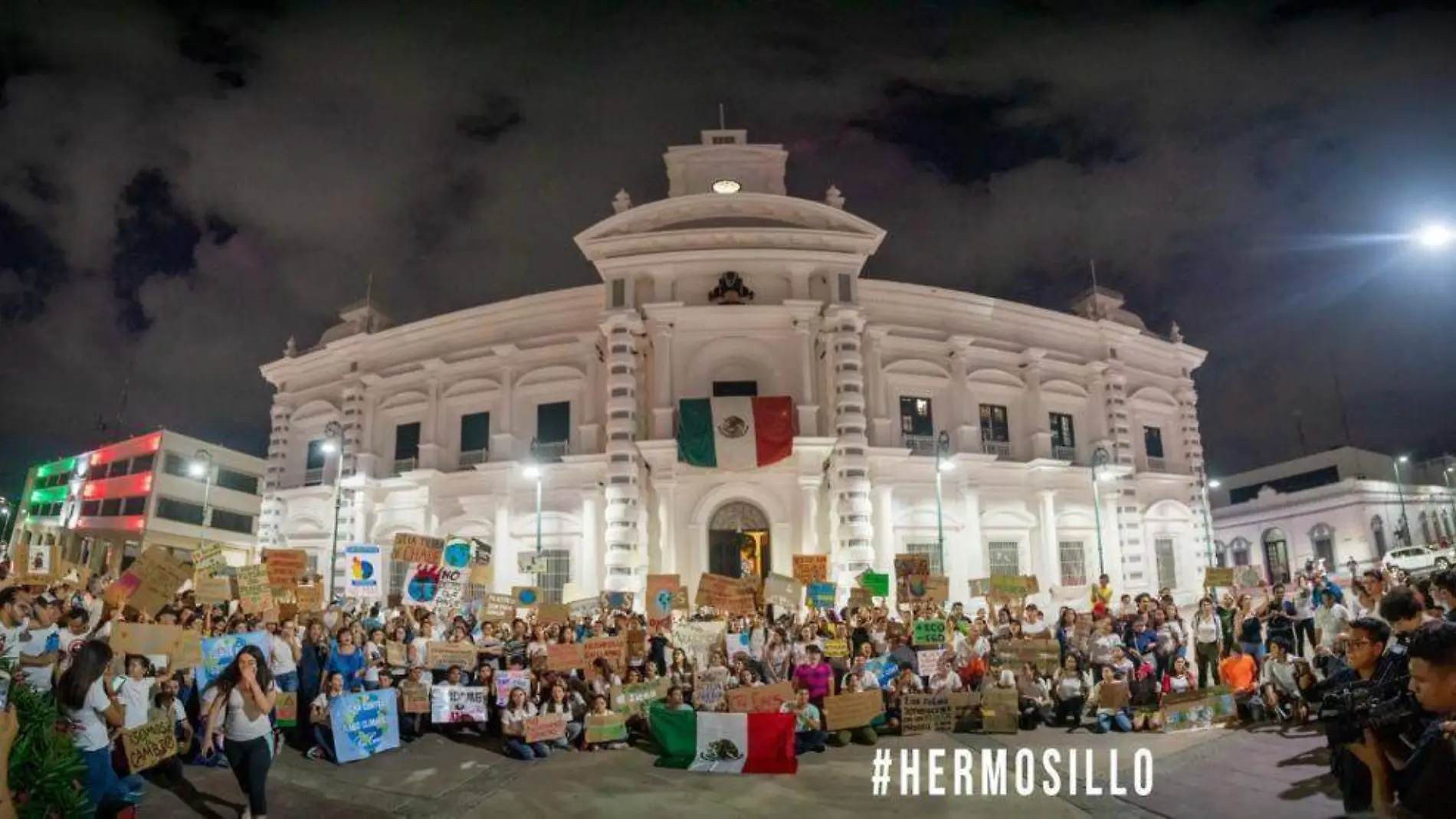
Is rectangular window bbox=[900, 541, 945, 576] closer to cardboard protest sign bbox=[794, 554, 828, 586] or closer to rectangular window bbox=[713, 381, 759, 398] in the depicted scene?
cardboard protest sign bbox=[794, 554, 828, 586]

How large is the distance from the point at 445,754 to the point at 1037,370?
25.3 meters

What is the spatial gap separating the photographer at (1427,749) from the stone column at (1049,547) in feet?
87.2

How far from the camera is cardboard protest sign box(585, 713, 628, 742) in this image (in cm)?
1330

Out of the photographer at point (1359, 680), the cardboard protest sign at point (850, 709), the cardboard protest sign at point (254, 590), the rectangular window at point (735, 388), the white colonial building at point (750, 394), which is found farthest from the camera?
the rectangular window at point (735, 388)

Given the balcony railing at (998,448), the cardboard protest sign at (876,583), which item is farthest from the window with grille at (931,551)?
the cardboard protest sign at (876,583)

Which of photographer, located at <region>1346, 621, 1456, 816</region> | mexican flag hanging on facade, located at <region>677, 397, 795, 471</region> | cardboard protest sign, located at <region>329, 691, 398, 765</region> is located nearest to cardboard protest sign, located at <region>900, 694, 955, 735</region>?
cardboard protest sign, located at <region>329, 691, 398, 765</region>

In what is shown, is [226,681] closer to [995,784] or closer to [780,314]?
[995,784]

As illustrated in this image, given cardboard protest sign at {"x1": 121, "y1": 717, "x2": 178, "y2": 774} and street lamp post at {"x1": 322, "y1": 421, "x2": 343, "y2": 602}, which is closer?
cardboard protest sign at {"x1": 121, "y1": 717, "x2": 178, "y2": 774}

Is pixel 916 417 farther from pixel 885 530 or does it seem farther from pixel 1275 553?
pixel 1275 553

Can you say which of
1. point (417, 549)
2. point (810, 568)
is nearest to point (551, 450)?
point (417, 549)

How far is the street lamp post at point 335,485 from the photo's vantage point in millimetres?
29125

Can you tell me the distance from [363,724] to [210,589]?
596 centimetres

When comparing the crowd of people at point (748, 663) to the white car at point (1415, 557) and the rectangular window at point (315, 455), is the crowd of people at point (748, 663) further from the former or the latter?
the white car at point (1415, 557)

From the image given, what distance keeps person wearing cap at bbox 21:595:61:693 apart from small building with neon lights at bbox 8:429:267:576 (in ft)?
161
